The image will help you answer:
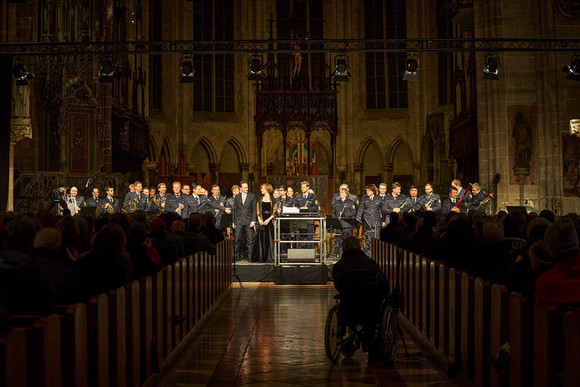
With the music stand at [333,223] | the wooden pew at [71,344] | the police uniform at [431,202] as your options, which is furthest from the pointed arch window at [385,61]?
the wooden pew at [71,344]

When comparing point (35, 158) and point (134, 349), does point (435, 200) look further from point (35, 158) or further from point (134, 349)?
point (134, 349)

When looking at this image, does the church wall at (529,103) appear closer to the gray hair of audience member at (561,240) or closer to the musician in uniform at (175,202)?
the musician in uniform at (175,202)

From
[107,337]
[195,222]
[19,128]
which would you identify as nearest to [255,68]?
[19,128]

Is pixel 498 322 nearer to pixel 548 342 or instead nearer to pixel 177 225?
pixel 548 342

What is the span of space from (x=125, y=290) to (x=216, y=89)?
25.1 m

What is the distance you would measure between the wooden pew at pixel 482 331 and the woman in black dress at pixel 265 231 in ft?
31.6

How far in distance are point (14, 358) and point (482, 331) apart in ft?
9.90

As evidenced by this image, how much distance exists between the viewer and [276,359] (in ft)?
22.3

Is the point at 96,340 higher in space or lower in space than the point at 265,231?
A: lower

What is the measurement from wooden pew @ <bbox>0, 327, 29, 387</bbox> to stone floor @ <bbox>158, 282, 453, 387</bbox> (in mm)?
2837

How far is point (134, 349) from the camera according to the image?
4.94 meters

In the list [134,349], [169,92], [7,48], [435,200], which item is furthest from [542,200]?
[169,92]

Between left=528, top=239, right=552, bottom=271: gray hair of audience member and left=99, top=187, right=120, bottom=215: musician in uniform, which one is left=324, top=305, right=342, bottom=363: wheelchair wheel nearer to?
left=528, top=239, right=552, bottom=271: gray hair of audience member

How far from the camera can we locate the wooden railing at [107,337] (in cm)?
323
